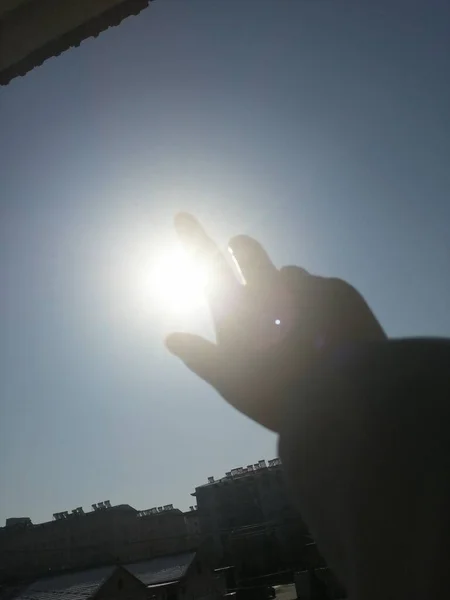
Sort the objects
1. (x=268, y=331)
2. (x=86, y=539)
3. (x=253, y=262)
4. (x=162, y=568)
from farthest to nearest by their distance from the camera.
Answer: (x=86, y=539) → (x=162, y=568) → (x=253, y=262) → (x=268, y=331)

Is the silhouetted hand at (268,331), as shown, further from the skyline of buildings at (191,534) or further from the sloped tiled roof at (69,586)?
the skyline of buildings at (191,534)

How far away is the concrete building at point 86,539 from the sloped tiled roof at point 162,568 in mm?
16060

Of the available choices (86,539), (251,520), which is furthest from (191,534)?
(86,539)

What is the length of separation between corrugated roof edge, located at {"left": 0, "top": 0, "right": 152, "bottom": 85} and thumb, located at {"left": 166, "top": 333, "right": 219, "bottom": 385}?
219cm

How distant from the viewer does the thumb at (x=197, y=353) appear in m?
1.48

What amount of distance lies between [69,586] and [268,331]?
2505 cm

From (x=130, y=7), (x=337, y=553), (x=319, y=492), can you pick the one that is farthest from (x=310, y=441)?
(x=130, y=7)

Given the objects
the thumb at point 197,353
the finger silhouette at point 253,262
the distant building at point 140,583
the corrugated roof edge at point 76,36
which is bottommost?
the distant building at point 140,583

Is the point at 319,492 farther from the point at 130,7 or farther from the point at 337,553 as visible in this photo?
the point at 130,7

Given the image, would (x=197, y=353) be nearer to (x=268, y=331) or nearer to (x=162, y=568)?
(x=268, y=331)

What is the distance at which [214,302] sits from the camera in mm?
1664

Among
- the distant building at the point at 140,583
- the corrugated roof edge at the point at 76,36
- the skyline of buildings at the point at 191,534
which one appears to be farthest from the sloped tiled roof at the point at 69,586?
the corrugated roof edge at the point at 76,36

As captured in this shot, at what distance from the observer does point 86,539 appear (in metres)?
44.1

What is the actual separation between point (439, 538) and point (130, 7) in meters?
3.01
